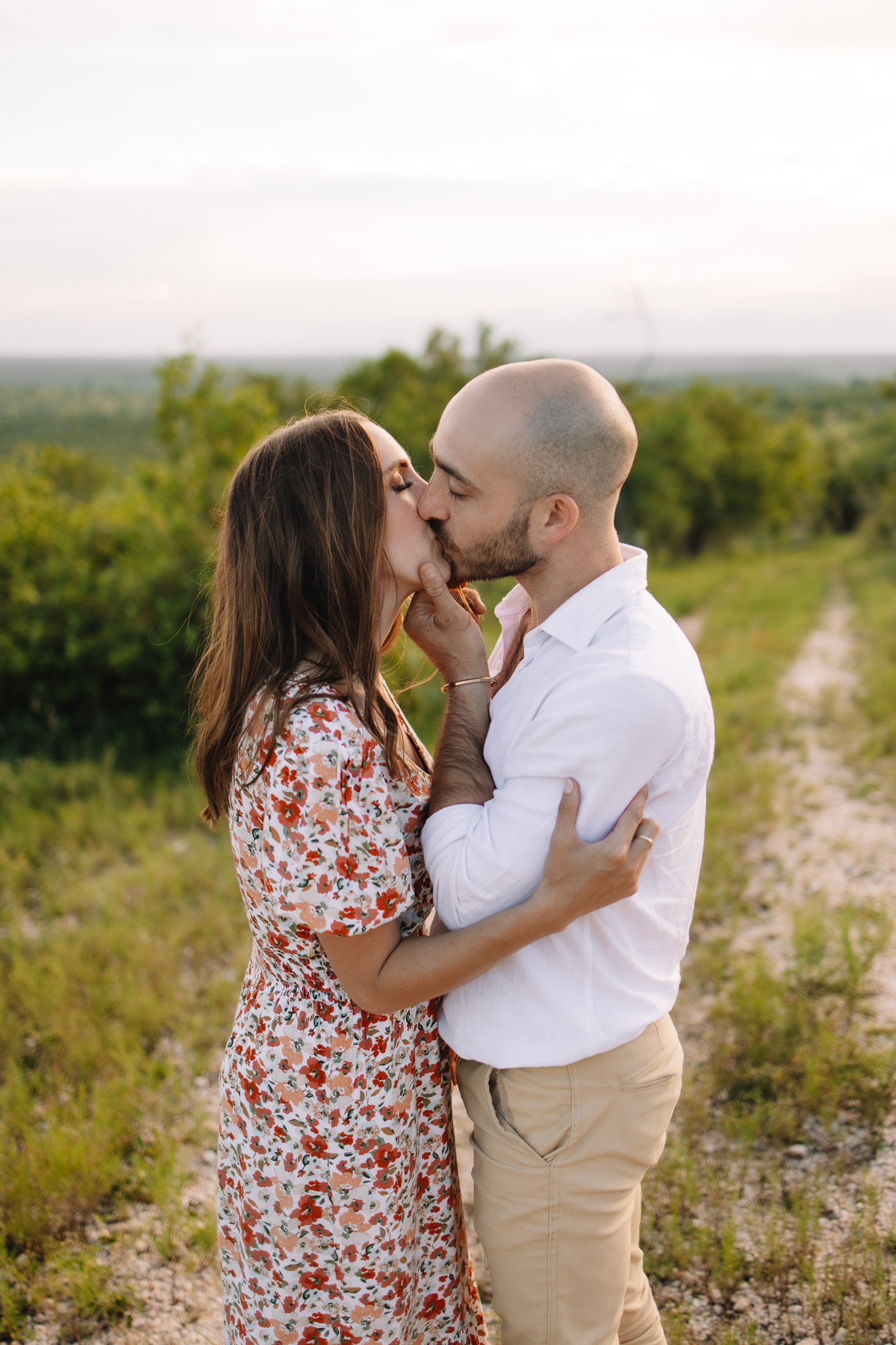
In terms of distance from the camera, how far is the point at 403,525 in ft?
6.61

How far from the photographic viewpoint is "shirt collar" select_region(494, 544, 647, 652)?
6.07ft

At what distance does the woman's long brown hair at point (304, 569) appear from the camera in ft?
6.05

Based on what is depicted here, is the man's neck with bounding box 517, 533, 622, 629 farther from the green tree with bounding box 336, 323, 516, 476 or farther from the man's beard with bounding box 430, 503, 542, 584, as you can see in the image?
the green tree with bounding box 336, 323, 516, 476

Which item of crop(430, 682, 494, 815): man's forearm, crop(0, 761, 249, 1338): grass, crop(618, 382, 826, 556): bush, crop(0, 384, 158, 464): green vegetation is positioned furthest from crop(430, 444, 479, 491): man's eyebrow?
crop(0, 384, 158, 464): green vegetation

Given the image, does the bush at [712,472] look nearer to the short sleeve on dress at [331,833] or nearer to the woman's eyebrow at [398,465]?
the woman's eyebrow at [398,465]

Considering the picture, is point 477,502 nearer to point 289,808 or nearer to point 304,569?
point 304,569

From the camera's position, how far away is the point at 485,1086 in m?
1.97

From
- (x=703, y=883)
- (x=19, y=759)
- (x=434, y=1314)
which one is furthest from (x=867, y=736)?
(x=19, y=759)

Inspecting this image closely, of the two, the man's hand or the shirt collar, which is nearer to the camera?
the shirt collar

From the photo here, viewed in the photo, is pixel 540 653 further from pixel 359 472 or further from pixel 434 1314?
pixel 434 1314

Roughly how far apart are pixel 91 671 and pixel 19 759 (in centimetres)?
120

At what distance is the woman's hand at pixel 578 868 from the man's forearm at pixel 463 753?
21 centimetres

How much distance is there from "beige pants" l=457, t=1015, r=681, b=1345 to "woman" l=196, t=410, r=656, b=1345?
9.3 inches

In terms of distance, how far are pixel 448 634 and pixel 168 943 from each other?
3.69 meters
